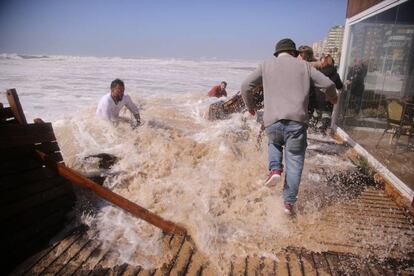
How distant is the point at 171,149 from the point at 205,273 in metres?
3.64

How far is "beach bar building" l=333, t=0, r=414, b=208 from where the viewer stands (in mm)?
4930

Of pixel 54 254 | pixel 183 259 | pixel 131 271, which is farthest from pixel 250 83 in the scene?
pixel 54 254

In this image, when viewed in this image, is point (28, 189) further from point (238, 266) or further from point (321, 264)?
point (321, 264)

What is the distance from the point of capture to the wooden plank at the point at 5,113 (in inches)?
131

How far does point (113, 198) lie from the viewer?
325 centimetres

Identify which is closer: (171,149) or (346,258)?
(346,258)

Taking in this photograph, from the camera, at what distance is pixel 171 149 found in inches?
245

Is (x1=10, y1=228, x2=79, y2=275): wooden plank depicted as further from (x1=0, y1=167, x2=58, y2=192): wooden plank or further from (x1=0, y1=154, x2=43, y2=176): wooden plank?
(x1=0, y1=154, x2=43, y2=176): wooden plank

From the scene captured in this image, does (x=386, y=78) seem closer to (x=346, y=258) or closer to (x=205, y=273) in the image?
(x=346, y=258)

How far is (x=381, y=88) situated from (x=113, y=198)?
558 cm

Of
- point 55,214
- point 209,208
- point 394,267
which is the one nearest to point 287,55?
point 209,208

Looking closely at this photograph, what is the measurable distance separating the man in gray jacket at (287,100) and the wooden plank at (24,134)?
2445mm

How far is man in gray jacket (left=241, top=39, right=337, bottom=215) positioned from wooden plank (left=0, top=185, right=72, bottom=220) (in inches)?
101

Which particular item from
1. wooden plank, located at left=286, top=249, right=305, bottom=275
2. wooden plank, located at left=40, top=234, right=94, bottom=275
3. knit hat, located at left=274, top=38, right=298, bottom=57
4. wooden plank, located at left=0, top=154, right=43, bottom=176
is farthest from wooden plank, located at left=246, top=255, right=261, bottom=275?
wooden plank, located at left=0, top=154, right=43, bottom=176
